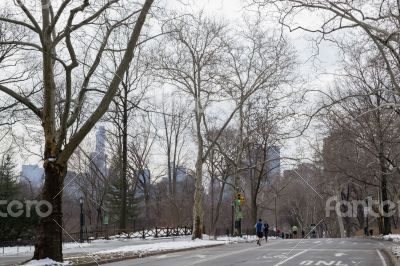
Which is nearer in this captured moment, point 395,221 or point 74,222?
point 395,221

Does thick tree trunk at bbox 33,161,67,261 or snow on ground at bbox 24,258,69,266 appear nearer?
snow on ground at bbox 24,258,69,266

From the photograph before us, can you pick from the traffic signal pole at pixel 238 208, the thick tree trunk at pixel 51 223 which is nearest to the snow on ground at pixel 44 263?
the thick tree trunk at pixel 51 223

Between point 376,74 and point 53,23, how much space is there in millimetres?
28106

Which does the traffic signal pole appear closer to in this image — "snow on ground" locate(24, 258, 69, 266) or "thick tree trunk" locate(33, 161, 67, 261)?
"thick tree trunk" locate(33, 161, 67, 261)

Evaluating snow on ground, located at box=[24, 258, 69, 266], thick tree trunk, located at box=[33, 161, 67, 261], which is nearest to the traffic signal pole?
thick tree trunk, located at box=[33, 161, 67, 261]

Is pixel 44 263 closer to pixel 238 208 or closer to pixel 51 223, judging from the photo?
pixel 51 223

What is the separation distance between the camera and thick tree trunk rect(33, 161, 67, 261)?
18.2m

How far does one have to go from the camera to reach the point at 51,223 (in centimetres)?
1845

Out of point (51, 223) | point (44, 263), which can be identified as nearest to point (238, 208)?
point (51, 223)

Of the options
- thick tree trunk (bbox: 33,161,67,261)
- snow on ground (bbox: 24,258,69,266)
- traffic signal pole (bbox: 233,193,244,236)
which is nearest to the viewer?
snow on ground (bbox: 24,258,69,266)

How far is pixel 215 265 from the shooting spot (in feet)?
58.1

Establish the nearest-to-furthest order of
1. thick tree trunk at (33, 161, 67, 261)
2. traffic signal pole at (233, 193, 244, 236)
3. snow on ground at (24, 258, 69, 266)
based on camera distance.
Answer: snow on ground at (24, 258, 69, 266), thick tree trunk at (33, 161, 67, 261), traffic signal pole at (233, 193, 244, 236)

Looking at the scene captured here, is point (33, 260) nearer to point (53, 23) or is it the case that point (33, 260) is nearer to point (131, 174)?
point (53, 23)

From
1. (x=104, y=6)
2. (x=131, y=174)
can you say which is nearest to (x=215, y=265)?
(x=104, y=6)
